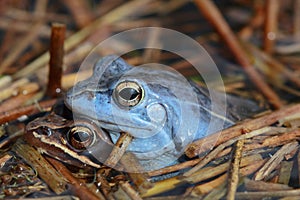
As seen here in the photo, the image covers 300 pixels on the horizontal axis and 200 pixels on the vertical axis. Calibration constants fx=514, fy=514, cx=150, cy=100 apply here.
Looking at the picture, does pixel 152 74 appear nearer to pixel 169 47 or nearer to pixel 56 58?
pixel 56 58

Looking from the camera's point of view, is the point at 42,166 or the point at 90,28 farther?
the point at 90,28

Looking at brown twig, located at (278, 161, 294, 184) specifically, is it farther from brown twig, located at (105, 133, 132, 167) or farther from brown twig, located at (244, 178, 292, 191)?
brown twig, located at (105, 133, 132, 167)

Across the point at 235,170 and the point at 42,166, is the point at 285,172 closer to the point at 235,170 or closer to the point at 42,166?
the point at 235,170

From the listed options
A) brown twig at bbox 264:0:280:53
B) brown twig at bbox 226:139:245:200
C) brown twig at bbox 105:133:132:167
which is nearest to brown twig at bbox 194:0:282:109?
brown twig at bbox 264:0:280:53

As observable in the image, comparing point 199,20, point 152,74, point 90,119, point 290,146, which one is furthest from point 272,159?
point 199,20

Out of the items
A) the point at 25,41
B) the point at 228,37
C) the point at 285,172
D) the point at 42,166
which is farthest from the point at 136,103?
the point at 25,41
